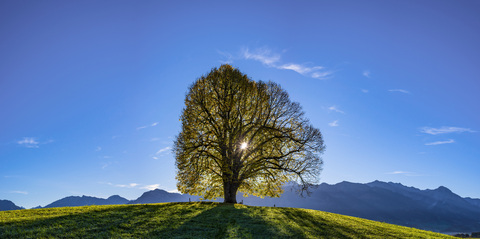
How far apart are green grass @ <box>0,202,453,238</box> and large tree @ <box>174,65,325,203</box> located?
26.7ft

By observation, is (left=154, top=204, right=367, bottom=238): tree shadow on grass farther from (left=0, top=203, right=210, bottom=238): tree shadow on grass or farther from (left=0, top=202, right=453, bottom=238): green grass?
(left=0, top=203, right=210, bottom=238): tree shadow on grass

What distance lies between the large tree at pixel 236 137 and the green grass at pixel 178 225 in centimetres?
812

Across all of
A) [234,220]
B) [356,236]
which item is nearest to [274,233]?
[234,220]

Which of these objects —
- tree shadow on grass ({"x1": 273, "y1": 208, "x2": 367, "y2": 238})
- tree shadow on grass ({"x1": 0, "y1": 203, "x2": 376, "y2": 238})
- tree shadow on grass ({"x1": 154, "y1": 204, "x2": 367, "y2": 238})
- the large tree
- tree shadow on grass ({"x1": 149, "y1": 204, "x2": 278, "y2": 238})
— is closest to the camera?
tree shadow on grass ({"x1": 0, "y1": 203, "x2": 376, "y2": 238})

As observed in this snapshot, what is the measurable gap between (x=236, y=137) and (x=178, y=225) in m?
18.6

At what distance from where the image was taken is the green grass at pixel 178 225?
1964 centimetres

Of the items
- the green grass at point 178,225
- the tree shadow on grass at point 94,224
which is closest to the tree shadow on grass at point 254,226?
the green grass at point 178,225

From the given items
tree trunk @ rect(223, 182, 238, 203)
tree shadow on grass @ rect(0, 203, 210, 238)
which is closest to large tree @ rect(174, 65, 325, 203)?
tree trunk @ rect(223, 182, 238, 203)

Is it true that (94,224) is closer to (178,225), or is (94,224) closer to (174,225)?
(174,225)

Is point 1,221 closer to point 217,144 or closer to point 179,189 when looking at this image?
point 179,189

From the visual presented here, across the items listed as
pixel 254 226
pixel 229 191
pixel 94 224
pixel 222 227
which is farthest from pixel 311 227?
pixel 94 224

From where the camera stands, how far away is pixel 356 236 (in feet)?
87.9

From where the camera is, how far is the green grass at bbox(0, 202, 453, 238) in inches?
773

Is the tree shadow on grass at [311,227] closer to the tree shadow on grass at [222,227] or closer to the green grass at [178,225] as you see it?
the green grass at [178,225]
